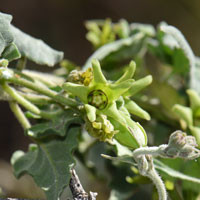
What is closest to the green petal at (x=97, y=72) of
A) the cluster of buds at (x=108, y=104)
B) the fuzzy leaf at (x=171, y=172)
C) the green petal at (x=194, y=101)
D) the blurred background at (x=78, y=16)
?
the cluster of buds at (x=108, y=104)

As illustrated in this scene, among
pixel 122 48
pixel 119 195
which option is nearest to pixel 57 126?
pixel 119 195

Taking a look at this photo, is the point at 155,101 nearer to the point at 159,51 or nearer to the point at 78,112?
the point at 159,51

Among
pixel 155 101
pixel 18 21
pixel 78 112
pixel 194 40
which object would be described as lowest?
pixel 18 21

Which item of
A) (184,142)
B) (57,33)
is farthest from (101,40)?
(57,33)

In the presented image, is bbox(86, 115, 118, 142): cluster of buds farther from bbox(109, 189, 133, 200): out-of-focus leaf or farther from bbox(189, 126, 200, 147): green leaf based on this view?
bbox(109, 189, 133, 200): out-of-focus leaf

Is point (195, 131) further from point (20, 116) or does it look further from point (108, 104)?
point (20, 116)
